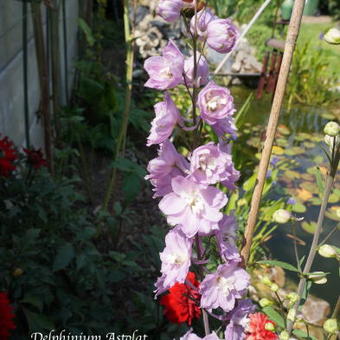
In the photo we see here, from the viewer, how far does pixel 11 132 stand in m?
2.04

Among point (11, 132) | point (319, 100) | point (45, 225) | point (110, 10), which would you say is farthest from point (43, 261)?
point (110, 10)

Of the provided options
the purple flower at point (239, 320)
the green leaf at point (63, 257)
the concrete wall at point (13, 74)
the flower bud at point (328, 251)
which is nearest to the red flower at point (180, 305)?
the green leaf at point (63, 257)

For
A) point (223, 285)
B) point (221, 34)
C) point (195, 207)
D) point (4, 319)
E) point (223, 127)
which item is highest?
point (221, 34)

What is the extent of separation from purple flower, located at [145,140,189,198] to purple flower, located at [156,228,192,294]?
73mm

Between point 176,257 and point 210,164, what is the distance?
17 cm

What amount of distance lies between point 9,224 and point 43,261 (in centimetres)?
24

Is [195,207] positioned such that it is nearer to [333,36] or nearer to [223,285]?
[223,285]

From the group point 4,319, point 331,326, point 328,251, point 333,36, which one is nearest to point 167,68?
point 333,36

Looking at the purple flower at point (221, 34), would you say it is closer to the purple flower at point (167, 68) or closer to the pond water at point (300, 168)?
the purple flower at point (167, 68)

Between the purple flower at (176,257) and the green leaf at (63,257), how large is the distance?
0.79m

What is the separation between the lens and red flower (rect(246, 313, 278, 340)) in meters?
0.74

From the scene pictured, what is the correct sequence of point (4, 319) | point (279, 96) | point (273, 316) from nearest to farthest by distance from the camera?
point (279, 96) < point (273, 316) < point (4, 319)

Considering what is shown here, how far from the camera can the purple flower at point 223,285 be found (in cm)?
70

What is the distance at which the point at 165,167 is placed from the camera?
67cm
